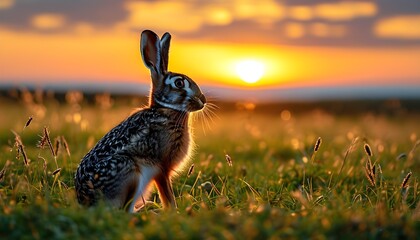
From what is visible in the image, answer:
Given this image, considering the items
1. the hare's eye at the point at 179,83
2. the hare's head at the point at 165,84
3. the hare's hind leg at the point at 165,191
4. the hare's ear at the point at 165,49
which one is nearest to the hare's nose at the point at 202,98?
the hare's head at the point at 165,84

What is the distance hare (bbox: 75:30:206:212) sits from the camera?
616 cm

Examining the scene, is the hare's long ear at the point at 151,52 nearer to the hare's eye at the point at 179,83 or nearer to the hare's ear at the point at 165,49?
the hare's ear at the point at 165,49

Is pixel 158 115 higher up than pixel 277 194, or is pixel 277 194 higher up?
pixel 158 115

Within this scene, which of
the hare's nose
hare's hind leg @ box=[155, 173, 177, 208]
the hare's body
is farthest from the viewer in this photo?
the hare's nose

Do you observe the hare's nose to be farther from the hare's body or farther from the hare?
the hare's body

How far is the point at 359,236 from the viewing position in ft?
16.1

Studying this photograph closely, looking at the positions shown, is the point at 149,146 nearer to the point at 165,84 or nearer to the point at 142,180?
the point at 142,180

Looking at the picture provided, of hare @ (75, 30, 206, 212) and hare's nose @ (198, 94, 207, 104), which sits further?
hare's nose @ (198, 94, 207, 104)

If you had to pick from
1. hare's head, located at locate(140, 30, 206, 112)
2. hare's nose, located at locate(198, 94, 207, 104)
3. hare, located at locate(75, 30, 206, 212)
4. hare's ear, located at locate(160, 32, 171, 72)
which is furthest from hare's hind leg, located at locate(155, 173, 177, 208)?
hare's ear, located at locate(160, 32, 171, 72)

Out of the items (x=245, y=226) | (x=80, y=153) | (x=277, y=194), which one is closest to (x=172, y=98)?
(x=277, y=194)

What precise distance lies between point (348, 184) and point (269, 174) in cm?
108

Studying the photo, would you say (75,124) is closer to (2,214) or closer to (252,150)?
(252,150)

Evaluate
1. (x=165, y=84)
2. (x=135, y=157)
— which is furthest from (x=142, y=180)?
(x=165, y=84)

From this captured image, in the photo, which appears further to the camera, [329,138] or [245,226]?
[329,138]
